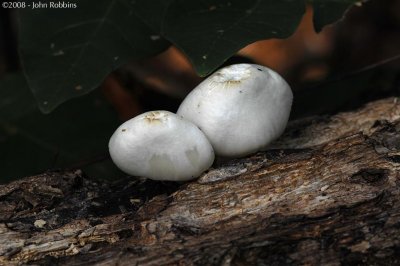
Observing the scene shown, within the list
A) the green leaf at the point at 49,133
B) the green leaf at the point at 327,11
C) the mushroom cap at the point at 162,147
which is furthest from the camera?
the green leaf at the point at 49,133

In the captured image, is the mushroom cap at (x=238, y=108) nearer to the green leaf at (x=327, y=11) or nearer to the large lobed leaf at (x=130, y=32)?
the large lobed leaf at (x=130, y=32)

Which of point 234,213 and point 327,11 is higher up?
point 327,11

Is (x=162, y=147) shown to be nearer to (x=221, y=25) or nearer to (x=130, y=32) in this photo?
(x=221, y=25)

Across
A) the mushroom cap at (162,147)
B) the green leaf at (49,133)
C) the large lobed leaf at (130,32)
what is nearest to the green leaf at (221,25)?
the large lobed leaf at (130,32)

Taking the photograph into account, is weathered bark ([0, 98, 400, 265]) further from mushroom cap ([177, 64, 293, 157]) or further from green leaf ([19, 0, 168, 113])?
green leaf ([19, 0, 168, 113])

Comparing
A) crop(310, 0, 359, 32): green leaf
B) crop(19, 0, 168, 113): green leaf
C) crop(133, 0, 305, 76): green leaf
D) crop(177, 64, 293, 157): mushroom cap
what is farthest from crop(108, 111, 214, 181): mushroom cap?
crop(310, 0, 359, 32): green leaf

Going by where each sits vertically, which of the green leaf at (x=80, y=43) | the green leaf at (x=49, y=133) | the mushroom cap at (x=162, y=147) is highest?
the green leaf at (x=80, y=43)

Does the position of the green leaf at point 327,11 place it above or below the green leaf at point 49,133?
above

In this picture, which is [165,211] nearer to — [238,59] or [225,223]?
[225,223]

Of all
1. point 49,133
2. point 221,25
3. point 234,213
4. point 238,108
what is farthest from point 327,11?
point 49,133
